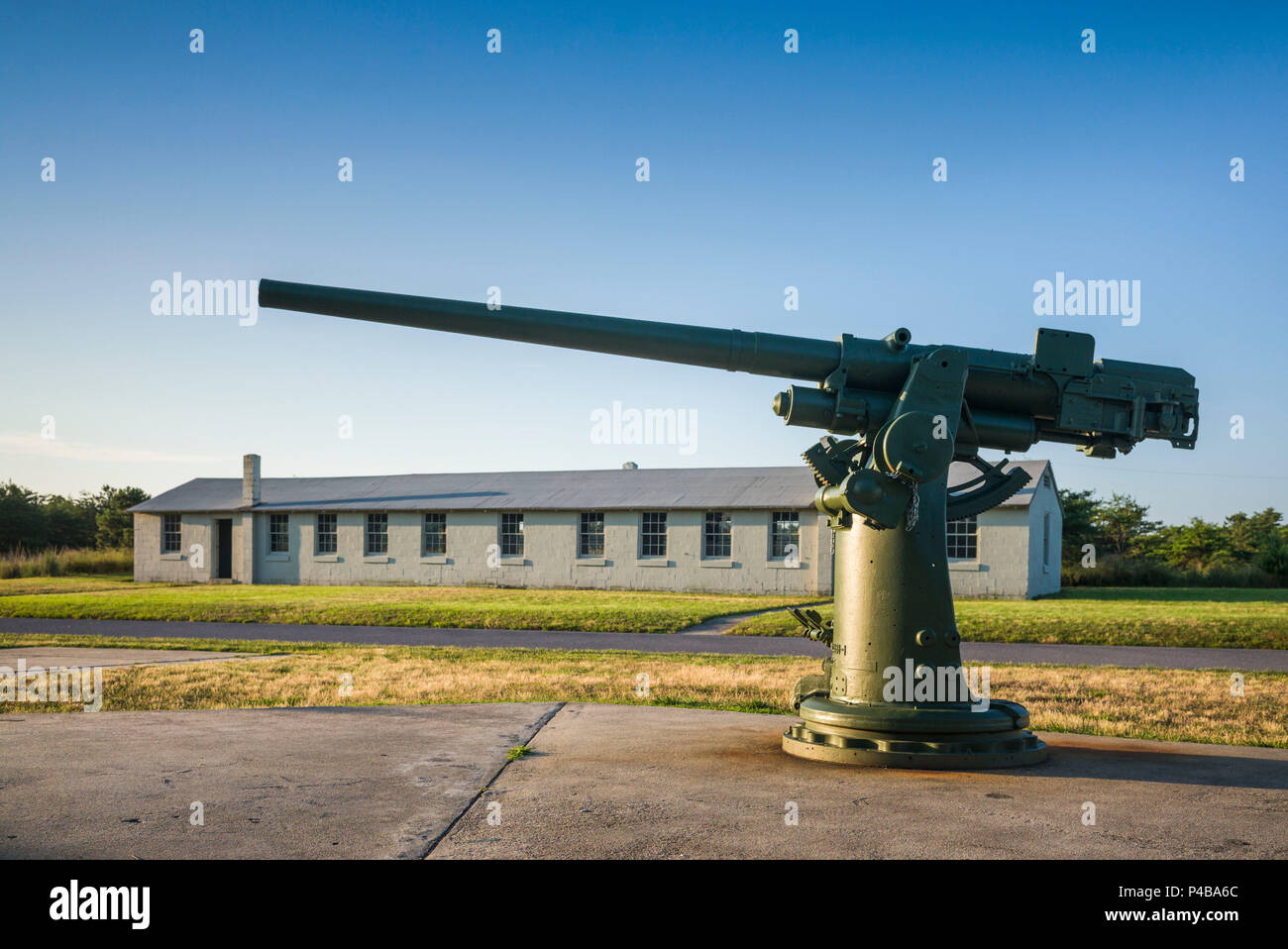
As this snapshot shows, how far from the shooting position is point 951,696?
6508 millimetres

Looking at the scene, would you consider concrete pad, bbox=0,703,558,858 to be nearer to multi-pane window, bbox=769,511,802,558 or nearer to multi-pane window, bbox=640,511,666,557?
multi-pane window, bbox=769,511,802,558

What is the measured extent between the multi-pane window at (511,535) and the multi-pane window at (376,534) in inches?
167

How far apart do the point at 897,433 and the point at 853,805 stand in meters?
2.22

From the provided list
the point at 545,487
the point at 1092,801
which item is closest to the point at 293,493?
the point at 545,487

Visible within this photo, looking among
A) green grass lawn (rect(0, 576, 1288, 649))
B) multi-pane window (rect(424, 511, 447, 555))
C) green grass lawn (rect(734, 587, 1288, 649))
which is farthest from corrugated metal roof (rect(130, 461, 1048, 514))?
green grass lawn (rect(734, 587, 1288, 649))

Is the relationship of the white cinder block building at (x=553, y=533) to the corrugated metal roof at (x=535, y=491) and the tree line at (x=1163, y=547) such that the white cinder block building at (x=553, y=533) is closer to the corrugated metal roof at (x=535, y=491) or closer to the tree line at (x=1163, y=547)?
the corrugated metal roof at (x=535, y=491)

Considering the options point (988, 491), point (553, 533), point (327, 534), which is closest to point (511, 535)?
point (553, 533)

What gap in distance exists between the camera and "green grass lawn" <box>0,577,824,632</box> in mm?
19938

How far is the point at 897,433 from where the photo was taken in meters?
6.27

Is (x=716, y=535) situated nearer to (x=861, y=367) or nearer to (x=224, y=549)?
(x=224, y=549)

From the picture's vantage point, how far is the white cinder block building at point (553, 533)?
2773 cm

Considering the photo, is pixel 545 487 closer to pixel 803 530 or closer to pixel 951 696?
pixel 803 530

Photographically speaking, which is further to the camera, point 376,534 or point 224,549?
point 224,549
